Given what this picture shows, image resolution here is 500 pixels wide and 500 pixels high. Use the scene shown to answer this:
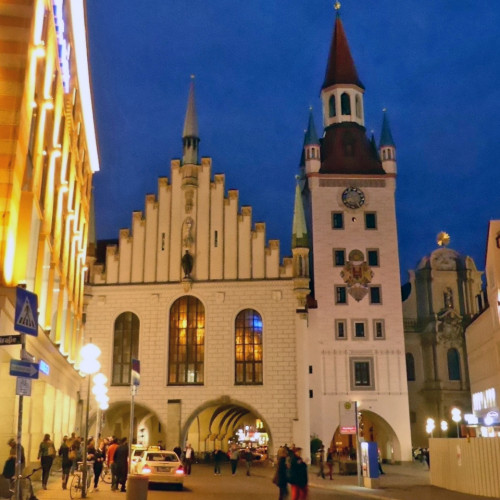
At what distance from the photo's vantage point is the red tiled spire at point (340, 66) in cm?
5597

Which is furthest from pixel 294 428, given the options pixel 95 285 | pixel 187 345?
pixel 95 285

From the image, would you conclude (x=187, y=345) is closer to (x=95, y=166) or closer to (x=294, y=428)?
(x=294, y=428)

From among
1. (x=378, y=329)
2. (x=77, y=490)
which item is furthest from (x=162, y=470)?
(x=378, y=329)

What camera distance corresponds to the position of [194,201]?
139 ft

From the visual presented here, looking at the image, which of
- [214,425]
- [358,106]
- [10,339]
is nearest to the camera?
[10,339]

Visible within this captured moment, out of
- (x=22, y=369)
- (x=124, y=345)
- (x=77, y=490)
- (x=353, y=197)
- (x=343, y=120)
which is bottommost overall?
(x=77, y=490)

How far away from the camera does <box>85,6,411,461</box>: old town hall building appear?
39562 millimetres

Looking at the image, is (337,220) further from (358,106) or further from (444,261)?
(358,106)

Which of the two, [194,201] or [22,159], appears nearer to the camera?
[22,159]

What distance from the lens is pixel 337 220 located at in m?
48.7

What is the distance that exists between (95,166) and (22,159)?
2223cm

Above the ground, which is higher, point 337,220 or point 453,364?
point 337,220

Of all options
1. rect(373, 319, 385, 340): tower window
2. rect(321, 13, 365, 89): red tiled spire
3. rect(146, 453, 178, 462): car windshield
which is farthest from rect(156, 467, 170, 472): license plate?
rect(321, 13, 365, 89): red tiled spire

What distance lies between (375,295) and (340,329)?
354 cm
